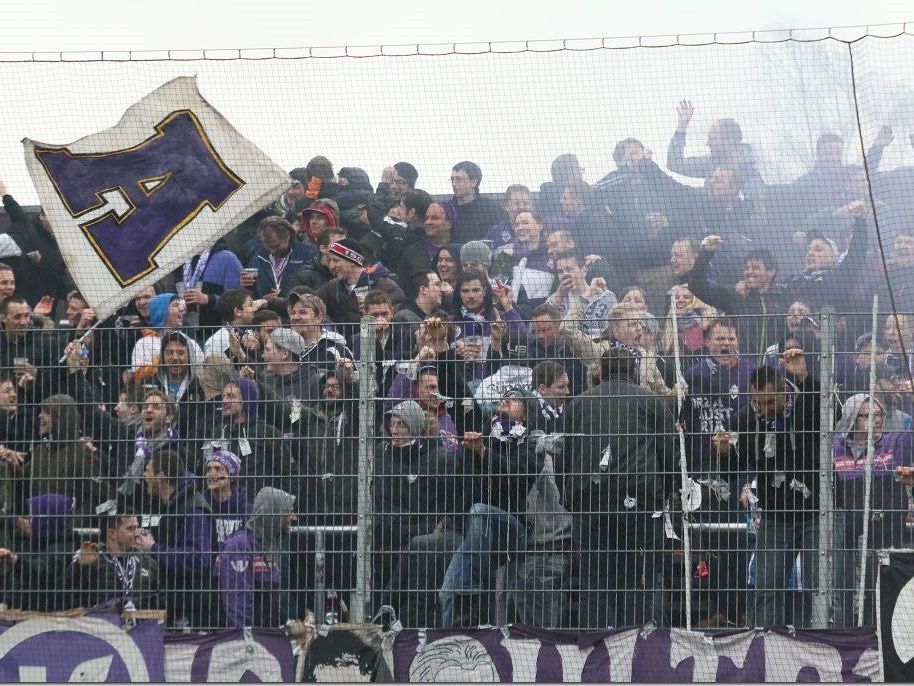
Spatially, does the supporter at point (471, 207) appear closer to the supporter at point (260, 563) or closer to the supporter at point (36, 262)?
the supporter at point (260, 563)

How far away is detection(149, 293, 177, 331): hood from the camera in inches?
307

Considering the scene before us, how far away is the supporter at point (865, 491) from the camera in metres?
6.65

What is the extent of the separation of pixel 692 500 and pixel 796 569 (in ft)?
1.97

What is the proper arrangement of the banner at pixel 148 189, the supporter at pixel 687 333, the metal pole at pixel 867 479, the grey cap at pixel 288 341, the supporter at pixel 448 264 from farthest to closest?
the supporter at pixel 448 264
the banner at pixel 148 189
the grey cap at pixel 288 341
the supporter at pixel 687 333
the metal pole at pixel 867 479

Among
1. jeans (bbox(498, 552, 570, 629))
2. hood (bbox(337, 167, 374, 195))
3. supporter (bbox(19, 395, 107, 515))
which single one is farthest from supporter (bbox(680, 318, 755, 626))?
supporter (bbox(19, 395, 107, 515))

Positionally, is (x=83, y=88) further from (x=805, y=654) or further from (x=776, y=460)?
(x=805, y=654)

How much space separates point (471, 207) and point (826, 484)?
2.55 m

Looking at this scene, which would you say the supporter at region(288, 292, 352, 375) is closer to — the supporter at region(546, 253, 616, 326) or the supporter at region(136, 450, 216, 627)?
the supporter at region(136, 450, 216, 627)

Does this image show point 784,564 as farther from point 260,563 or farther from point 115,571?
point 115,571

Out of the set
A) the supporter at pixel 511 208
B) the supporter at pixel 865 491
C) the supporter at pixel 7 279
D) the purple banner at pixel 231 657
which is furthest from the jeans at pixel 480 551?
the supporter at pixel 7 279

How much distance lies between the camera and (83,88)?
7711mm

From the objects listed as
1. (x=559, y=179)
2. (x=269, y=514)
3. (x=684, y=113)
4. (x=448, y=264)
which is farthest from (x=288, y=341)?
(x=684, y=113)

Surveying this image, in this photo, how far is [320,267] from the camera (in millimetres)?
8453

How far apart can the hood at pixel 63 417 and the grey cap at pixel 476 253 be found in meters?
2.39
